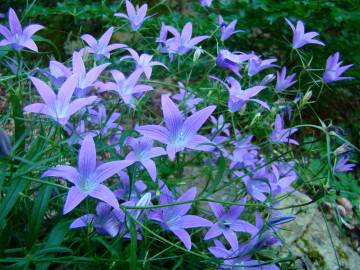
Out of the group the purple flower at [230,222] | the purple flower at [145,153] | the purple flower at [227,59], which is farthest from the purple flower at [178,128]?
the purple flower at [227,59]

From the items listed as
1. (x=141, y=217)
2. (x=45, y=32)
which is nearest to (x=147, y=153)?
(x=141, y=217)

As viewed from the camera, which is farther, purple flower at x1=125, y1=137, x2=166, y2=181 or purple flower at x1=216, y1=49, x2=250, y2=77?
purple flower at x1=216, y1=49, x2=250, y2=77

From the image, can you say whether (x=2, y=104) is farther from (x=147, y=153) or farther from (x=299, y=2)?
(x=299, y=2)

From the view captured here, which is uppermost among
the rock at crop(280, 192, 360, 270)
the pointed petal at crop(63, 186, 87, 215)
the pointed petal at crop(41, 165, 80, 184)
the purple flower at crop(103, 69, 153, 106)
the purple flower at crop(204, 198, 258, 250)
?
the purple flower at crop(103, 69, 153, 106)

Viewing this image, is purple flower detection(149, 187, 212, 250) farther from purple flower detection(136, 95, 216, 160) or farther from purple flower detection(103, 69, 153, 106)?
purple flower detection(103, 69, 153, 106)

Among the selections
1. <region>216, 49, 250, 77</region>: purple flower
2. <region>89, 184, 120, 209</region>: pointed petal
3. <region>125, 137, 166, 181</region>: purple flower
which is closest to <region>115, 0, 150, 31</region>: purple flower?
<region>216, 49, 250, 77</region>: purple flower

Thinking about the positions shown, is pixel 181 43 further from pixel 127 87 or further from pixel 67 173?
pixel 67 173
